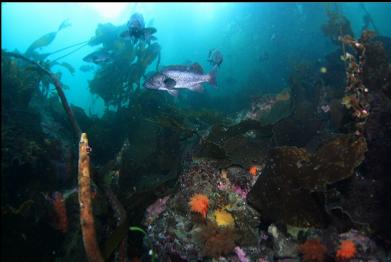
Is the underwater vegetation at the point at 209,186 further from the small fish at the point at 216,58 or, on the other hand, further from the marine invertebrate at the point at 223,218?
the small fish at the point at 216,58

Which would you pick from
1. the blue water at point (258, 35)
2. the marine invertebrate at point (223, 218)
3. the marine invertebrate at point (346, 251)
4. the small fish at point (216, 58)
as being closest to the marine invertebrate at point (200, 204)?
the marine invertebrate at point (223, 218)

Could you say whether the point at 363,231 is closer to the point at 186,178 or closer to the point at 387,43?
the point at 186,178

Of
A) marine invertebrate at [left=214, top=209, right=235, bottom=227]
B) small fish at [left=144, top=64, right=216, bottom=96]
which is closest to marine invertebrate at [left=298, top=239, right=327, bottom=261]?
marine invertebrate at [left=214, top=209, right=235, bottom=227]

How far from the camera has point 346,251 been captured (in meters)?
3.11

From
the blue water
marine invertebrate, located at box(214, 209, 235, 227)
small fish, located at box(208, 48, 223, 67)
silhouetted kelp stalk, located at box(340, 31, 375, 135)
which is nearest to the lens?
marine invertebrate, located at box(214, 209, 235, 227)

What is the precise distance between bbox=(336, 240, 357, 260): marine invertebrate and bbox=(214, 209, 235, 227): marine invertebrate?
1.13m

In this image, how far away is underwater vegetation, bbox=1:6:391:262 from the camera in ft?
10.8

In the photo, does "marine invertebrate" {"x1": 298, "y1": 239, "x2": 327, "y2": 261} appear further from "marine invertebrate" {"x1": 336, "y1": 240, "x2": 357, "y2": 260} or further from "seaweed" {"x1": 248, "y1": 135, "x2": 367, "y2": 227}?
"seaweed" {"x1": 248, "y1": 135, "x2": 367, "y2": 227}

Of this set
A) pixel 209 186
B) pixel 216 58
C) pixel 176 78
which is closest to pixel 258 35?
pixel 216 58

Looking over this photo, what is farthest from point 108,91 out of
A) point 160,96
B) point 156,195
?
point 156,195

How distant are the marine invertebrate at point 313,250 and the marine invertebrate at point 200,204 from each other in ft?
3.64

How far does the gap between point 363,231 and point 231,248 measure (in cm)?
141

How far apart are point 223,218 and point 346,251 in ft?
4.27

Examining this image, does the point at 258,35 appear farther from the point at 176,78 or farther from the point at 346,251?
the point at 346,251
